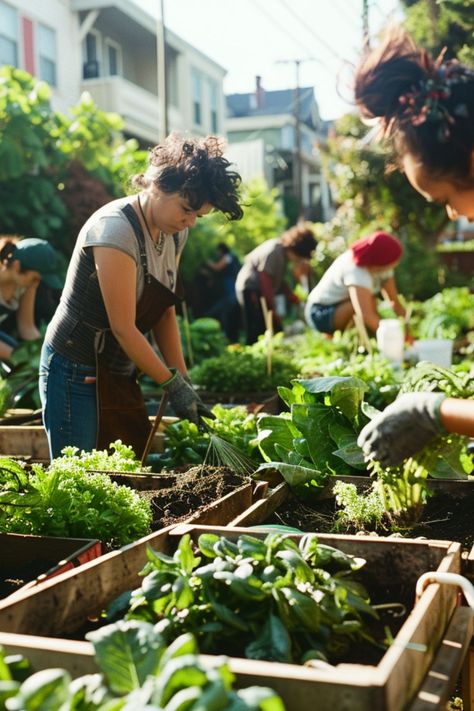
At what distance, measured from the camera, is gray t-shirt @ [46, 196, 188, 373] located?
3236 mm

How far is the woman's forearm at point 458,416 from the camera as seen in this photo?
6.69ft

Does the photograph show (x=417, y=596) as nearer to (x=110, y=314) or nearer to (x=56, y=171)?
(x=110, y=314)

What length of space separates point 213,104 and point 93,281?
25.9m

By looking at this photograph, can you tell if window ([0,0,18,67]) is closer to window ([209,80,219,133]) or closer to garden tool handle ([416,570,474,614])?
window ([209,80,219,133])

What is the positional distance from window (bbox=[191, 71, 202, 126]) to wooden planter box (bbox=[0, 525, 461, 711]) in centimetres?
2531

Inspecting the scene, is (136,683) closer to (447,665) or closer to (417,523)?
(447,665)

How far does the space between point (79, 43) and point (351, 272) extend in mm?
14921

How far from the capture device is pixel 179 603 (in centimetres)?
173

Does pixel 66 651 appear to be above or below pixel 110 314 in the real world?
below

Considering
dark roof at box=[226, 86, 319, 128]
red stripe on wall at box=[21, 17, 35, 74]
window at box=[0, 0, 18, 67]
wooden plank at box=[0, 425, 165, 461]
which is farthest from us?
dark roof at box=[226, 86, 319, 128]

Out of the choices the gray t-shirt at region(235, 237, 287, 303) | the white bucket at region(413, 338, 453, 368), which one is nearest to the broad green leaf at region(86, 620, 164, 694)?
the white bucket at region(413, 338, 453, 368)

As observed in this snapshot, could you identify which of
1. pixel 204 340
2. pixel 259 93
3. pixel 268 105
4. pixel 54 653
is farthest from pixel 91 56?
pixel 268 105

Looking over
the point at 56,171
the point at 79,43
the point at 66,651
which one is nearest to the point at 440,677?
the point at 66,651

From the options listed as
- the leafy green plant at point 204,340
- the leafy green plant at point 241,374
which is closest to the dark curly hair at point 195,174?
the leafy green plant at point 241,374
